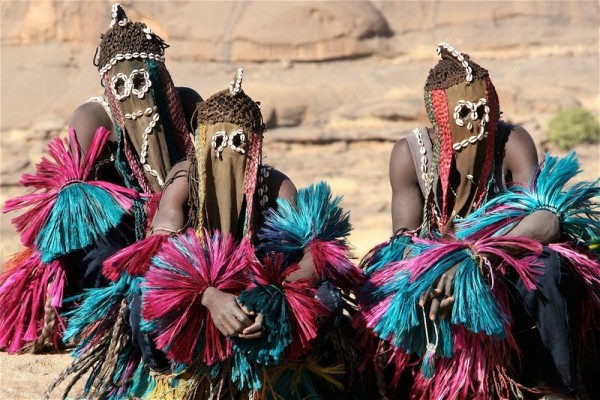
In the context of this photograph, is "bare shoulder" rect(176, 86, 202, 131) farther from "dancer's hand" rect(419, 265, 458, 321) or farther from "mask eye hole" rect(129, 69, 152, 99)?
"dancer's hand" rect(419, 265, 458, 321)

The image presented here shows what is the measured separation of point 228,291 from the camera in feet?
14.0

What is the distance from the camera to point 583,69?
31.0 metres

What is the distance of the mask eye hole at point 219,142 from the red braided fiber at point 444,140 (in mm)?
997

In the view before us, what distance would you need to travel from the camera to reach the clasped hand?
161 inches

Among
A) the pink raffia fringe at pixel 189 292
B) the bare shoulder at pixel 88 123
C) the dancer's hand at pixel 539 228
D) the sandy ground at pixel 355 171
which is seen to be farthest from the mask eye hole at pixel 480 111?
the sandy ground at pixel 355 171

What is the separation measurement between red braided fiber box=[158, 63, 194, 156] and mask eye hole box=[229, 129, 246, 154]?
108 cm

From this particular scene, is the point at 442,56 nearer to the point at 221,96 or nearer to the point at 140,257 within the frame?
the point at 221,96

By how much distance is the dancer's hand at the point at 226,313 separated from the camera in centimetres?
410

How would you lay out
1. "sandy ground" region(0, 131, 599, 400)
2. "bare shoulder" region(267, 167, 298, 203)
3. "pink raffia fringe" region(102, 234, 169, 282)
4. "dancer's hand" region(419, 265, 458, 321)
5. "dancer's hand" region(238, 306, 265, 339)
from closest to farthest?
1. "dancer's hand" region(238, 306, 265, 339)
2. "dancer's hand" region(419, 265, 458, 321)
3. "pink raffia fringe" region(102, 234, 169, 282)
4. "bare shoulder" region(267, 167, 298, 203)
5. "sandy ground" region(0, 131, 599, 400)


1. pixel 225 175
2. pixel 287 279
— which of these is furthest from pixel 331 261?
pixel 225 175

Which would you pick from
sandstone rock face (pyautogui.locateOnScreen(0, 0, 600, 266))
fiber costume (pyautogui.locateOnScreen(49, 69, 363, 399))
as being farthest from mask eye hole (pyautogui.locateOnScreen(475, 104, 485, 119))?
sandstone rock face (pyautogui.locateOnScreen(0, 0, 600, 266))

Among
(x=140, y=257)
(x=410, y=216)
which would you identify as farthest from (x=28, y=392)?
(x=410, y=216)

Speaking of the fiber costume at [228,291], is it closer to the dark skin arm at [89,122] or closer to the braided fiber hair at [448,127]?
Answer: the braided fiber hair at [448,127]

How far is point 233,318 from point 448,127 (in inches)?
55.6
